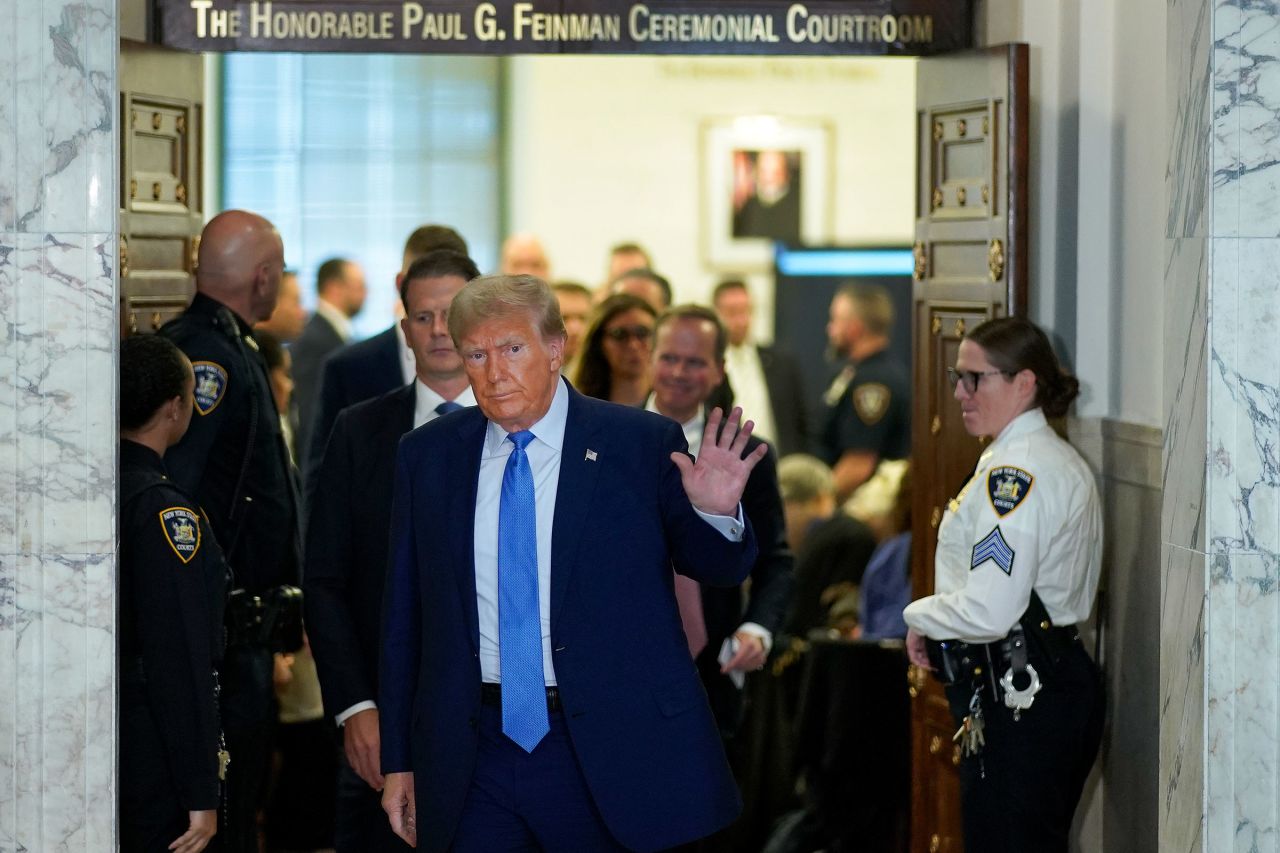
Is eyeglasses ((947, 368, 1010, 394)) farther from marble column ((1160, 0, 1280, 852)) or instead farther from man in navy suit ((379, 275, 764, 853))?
man in navy suit ((379, 275, 764, 853))

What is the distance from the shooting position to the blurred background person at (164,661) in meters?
3.72

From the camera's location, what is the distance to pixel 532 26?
16.7ft

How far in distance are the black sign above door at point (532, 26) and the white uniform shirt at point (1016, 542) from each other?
1384 mm

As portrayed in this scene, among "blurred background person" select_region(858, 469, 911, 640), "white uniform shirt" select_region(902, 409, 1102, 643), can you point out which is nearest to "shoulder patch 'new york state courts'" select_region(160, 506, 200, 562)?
"white uniform shirt" select_region(902, 409, 1102, 643)

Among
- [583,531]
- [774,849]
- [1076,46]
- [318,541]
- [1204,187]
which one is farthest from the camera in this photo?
[774,849]

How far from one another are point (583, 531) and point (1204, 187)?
Result: 1.40 meters

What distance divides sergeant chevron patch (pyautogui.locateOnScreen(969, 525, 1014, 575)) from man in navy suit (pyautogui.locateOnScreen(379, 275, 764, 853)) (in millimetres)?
1064

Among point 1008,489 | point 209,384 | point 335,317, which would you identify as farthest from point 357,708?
point 335,317

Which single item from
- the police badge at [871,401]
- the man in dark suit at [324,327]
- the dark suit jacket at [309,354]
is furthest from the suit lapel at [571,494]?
the dark suit jacket at [309,354]

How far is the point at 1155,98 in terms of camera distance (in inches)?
181

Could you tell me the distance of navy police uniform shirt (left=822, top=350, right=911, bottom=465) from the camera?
29.5 ft

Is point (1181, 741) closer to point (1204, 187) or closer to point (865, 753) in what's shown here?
point (1204, 187)

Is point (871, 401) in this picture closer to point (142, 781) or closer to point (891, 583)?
point (891, 583)

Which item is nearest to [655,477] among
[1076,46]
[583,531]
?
[583,531]
